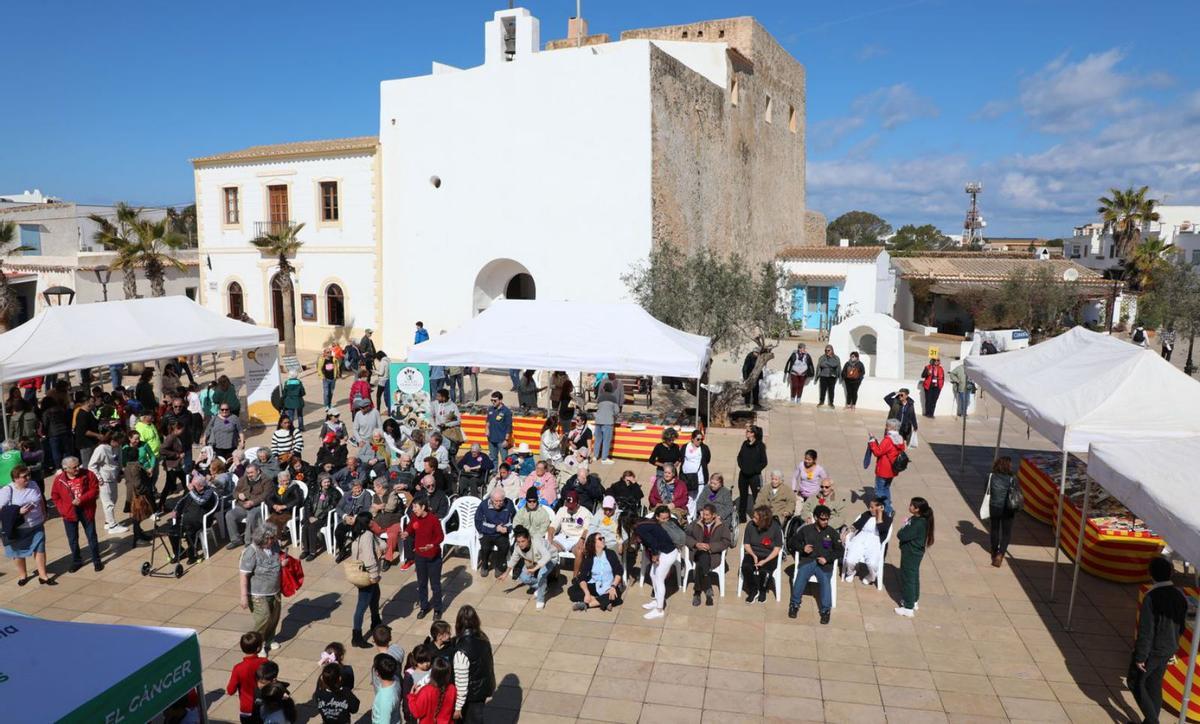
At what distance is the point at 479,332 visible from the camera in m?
14.4

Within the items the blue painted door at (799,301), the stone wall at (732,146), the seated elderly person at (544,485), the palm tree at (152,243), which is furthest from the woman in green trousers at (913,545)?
the blue painted door at (799,301)

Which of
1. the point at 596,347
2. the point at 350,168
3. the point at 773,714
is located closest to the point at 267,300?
the point at 350,168

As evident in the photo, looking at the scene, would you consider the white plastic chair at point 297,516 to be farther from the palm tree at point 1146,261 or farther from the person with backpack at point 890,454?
the palm tree at point 1146,261

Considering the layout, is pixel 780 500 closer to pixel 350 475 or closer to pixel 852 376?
pixel 350 475

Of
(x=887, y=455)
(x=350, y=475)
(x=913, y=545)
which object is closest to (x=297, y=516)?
(x=350, y=475)

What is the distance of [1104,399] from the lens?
848cm

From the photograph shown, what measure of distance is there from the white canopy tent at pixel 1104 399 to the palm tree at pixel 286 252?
69.3 ft

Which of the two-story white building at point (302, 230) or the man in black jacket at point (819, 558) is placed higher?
the two-story white building at point (302, 230)

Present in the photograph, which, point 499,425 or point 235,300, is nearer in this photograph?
point 499,425

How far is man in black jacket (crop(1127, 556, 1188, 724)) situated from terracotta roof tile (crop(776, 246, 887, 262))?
1097 inches

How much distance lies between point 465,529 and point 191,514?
126 inches

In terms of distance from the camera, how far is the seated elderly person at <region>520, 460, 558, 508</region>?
31.4 ft

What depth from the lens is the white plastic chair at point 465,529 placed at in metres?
9.41

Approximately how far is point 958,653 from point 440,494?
18.7 ft
